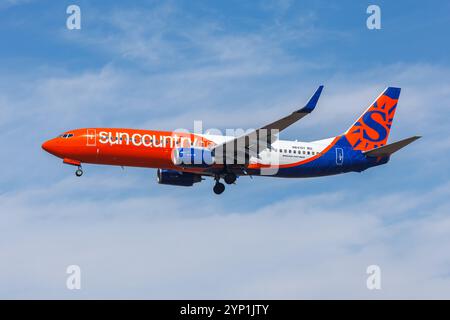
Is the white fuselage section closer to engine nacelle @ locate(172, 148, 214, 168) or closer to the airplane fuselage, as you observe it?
the airplane fuselage

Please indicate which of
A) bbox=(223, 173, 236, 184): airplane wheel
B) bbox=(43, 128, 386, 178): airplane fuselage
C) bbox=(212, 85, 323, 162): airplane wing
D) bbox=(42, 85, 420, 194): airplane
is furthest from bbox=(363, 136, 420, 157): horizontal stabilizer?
bbox=(223, 173, 236, 184): airplane wheel

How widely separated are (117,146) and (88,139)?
216cm

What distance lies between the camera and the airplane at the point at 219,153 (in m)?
66.2

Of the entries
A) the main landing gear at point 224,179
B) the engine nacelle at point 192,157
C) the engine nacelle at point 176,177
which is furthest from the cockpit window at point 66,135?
the main landing gear at point 224,179

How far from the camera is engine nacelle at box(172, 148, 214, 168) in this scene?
217ft

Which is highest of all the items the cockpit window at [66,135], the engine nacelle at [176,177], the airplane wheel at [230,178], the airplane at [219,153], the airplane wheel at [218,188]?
the cockpit window at [66,135]

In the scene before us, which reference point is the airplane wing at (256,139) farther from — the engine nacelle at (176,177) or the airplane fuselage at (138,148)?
the engine nacelle at (176,177)

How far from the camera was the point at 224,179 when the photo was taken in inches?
2758

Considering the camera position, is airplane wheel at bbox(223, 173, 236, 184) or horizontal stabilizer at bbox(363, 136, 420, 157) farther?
airplane wheel at bbox(223, 173, 236, 184)

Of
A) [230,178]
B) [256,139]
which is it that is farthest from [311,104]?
[230,178]

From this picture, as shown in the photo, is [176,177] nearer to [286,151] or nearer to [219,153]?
[219,153]

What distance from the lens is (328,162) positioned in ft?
237

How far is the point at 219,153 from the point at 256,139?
3.28 m
